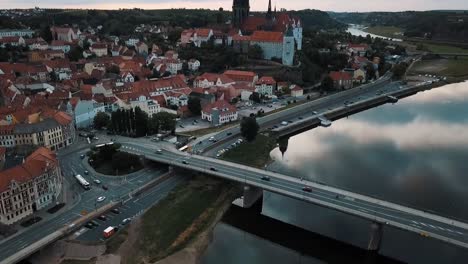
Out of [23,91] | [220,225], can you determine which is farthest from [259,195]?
[23,91]

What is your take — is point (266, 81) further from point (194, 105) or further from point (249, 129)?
point (249, 129)

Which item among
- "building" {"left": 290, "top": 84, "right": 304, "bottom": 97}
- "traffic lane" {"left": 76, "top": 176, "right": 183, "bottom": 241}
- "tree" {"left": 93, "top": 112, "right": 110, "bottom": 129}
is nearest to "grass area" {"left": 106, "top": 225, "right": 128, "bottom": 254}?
"traffic lane" {"left": 76, "top": 176, "right": 183, "bottom": 241}

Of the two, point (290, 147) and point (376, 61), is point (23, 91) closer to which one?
point (290, 147)

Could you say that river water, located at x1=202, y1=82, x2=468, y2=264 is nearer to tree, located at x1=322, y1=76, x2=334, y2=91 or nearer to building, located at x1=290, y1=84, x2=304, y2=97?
tree, located at x1=322, y1=76, x2=334, y2=91

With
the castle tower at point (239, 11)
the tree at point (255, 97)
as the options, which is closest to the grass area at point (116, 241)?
the tree at point (255, 97)

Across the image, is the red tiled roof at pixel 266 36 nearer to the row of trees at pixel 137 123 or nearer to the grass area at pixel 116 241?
the row of trees at pixel 137 123
